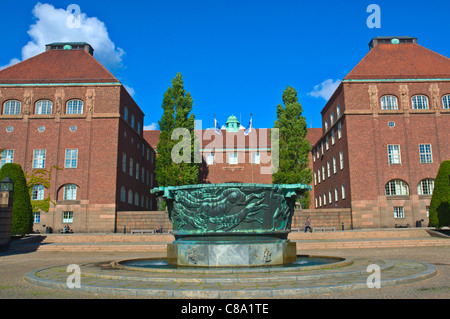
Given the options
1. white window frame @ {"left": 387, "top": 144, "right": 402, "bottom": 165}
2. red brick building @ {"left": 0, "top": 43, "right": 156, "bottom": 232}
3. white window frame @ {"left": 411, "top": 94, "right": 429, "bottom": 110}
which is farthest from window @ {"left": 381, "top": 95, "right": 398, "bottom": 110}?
red brick building @ {"left": 0, "top": 43, "right": 156, "bottom": 232}

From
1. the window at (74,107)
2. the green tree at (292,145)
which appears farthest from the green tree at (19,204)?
the green tree at (292,145)

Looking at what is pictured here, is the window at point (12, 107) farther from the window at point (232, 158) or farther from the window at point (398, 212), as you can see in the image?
the window at point (398, 212)

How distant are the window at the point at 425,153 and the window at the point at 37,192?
38497 millimetres

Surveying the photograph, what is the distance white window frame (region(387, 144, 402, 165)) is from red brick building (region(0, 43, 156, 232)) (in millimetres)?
27886

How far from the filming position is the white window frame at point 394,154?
1470 inches

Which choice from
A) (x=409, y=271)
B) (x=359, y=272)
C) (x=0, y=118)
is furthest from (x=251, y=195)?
(x=0, y=118)

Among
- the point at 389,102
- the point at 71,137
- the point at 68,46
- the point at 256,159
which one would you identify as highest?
the point at 68,46

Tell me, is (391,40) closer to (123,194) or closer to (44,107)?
(123,194)

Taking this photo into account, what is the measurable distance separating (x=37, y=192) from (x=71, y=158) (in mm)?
4706

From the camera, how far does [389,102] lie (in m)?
38.4

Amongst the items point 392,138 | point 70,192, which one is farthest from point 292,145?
point 70,192

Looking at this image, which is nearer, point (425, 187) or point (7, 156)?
point (425, 187)

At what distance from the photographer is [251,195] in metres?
10.6
